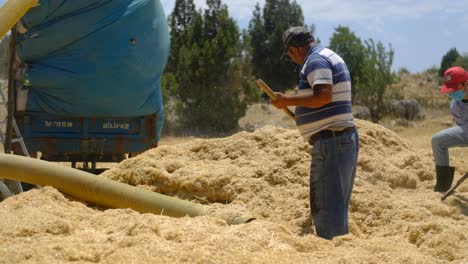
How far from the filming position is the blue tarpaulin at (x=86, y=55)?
327 inches

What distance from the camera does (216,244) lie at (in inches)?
128

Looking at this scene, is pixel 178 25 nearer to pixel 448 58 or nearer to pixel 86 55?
pixel 86 55

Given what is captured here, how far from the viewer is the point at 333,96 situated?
400 cm

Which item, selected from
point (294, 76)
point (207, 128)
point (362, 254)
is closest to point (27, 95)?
point (362, 254)

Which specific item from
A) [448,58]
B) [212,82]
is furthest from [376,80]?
[448,58]

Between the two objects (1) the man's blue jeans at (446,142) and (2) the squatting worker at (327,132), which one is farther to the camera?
(1) the man's blue jeans at (446,142)

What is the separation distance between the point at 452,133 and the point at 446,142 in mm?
109

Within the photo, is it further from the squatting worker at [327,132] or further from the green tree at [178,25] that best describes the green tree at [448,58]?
the squatting worker at [327,132]

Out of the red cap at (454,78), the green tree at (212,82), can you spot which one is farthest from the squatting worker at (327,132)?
the green tree at (212,82)

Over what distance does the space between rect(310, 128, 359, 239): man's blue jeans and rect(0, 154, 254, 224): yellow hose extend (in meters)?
0.96

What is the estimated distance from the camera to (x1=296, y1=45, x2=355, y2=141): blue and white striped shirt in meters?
3.94

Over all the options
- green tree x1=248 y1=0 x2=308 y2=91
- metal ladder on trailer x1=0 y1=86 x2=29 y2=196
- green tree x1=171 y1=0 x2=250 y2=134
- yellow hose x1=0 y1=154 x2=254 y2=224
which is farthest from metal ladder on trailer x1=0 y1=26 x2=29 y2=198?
green tree x1=248 y1=0 x2=308 y2=91

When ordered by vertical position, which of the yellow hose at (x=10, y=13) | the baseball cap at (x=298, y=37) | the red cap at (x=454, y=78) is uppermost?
the yellow hose at (x=10, y=13)

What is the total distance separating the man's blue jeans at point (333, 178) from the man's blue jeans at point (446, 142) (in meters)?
2.29
